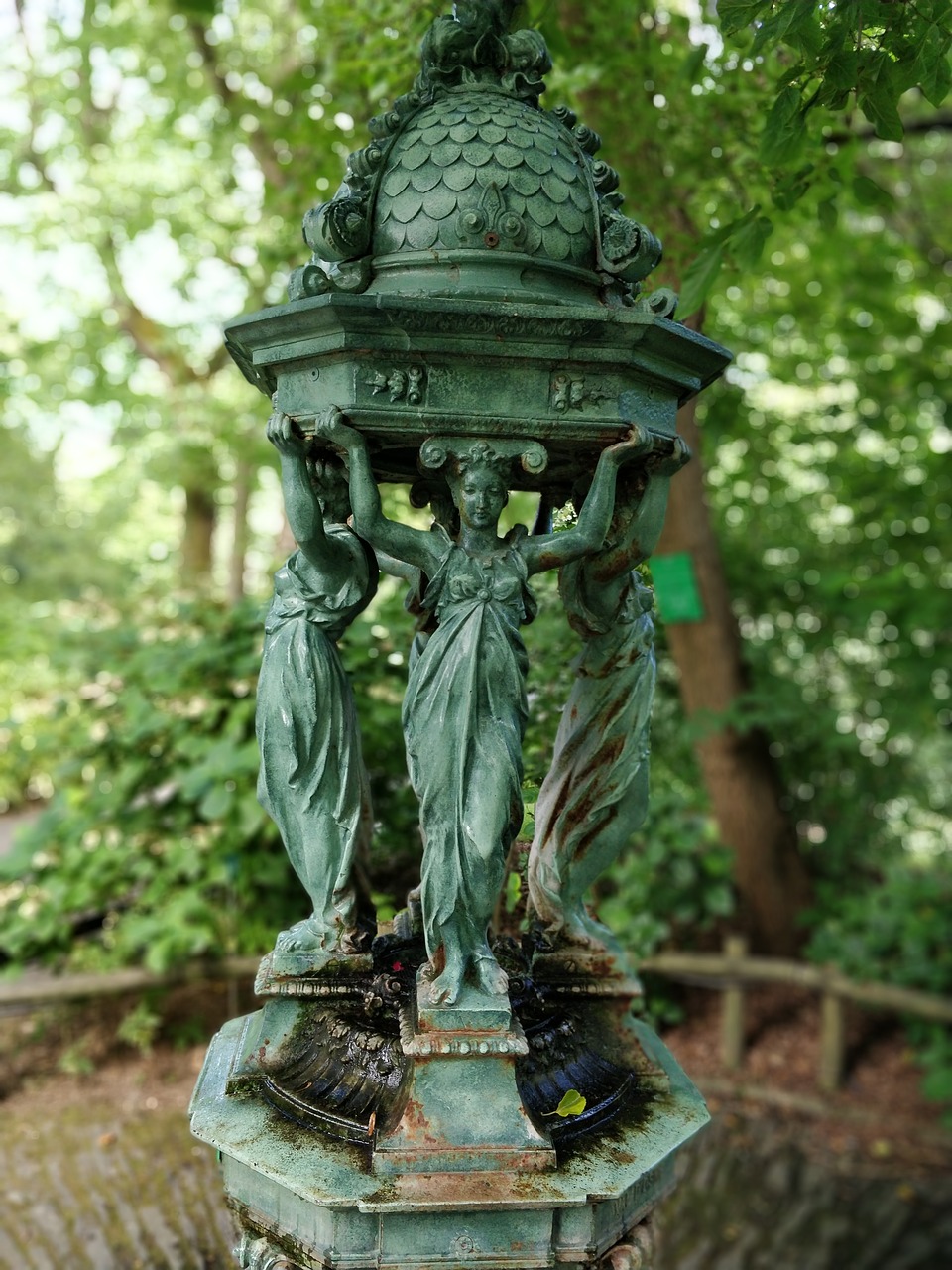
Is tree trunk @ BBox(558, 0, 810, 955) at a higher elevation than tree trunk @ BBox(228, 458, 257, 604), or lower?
lower

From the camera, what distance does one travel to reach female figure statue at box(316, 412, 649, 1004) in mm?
2406

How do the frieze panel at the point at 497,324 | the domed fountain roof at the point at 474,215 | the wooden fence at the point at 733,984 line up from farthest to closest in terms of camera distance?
the wooden fence at the point at 733,984
the domed fountain roof at the point at 474,215
the frieze panel at the point at 497,324

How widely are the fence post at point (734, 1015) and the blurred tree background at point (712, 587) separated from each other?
0.33 meters

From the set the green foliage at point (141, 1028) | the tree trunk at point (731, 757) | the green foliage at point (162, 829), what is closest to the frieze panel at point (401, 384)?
the green foliage at point (162, 829)

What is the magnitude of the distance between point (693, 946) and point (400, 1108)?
5.19m

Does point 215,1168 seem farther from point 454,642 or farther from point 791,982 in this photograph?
point 791,982

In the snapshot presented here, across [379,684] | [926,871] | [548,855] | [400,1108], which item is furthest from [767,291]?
[400,1108]

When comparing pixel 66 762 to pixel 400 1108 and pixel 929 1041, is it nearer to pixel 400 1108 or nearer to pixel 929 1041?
pixel 400 1108

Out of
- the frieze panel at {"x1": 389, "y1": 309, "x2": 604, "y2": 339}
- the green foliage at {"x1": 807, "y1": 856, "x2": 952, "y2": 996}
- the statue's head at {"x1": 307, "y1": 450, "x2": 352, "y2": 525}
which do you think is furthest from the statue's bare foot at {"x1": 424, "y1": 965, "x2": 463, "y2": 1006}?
the green foliage at {"x1": 807, "y1": 856, "x2": 952, "y2": 996}

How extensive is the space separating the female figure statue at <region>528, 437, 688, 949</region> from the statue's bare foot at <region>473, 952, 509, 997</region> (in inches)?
23.4

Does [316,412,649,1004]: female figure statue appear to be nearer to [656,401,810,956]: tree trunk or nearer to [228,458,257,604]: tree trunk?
[656,401,810,956]: tree trunk

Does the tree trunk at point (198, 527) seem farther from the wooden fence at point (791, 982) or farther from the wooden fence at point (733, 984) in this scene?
the wooden fence at point (791, 982)

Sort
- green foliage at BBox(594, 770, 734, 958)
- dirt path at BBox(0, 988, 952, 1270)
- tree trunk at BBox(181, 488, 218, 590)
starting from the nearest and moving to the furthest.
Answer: dirt path at BBox(0, 988, 952, 1270)
green foliage at BBox(594, 770, 734, 958)
tree trunk at BBox(181, 488, 218, 590)

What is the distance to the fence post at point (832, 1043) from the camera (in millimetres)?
6215
